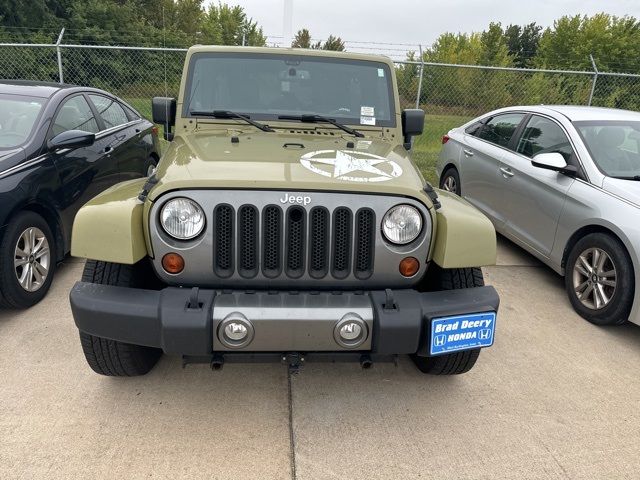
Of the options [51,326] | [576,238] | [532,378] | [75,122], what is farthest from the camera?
[75,122]

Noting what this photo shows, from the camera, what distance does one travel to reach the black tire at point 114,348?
2625 millimetres

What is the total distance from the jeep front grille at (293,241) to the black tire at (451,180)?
4091 mm

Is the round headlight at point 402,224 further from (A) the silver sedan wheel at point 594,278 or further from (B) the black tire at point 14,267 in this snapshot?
(B) the black tire at point 14,267

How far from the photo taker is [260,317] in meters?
2.30

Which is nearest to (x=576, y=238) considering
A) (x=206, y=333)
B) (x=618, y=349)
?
(x=618, y=349)

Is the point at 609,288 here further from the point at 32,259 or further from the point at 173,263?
the point at 32,259

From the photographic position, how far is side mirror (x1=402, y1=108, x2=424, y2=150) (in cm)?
379

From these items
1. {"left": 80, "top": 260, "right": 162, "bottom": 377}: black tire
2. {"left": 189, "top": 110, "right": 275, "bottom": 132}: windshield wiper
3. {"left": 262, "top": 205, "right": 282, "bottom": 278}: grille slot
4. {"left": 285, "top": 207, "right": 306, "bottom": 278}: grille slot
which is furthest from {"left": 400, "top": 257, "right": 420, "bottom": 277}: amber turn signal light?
{"left": 189, "top": 110, "right": 275, "bottom": 132}: windshield wiper

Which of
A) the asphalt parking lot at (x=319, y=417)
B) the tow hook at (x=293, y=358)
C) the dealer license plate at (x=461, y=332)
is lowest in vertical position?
the asphalt parking lot at (x=319, y=417)

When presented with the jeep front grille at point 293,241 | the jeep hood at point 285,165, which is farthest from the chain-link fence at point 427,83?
the jeep front grille at point 293,241

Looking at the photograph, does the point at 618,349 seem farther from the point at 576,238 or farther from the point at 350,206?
the point at 350,206

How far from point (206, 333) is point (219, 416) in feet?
2.53

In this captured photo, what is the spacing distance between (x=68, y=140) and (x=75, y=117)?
73 cm

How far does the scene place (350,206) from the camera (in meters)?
2.46
